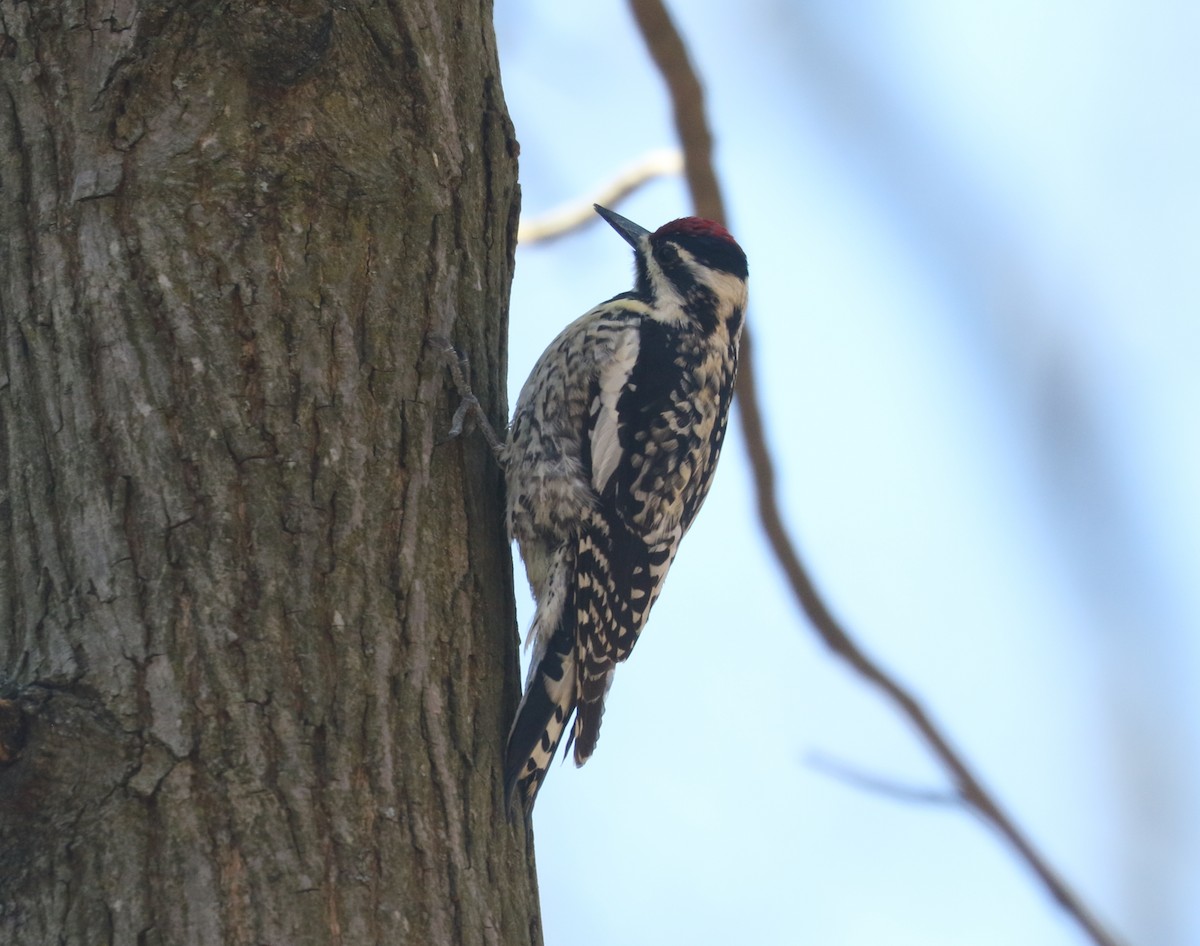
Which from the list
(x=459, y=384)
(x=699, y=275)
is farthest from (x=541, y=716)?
(x=699, y=275)

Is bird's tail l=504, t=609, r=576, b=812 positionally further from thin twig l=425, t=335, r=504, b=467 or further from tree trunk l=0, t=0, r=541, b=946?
thin twig l=425, t=335, r=504, b=467

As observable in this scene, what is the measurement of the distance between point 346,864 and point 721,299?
8.27 ft

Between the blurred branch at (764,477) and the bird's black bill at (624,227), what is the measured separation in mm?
798

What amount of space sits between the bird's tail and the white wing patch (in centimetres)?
42

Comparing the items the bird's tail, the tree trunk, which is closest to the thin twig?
the tree trunk

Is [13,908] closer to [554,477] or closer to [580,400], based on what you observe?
[554,477]

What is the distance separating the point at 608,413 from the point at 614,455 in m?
0.12

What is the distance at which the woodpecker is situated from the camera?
10.9 ft

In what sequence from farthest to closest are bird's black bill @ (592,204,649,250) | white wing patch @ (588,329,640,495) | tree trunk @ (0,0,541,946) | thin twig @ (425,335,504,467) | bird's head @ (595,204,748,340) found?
bird's black bill @ (592,204,649,250), bird's head @ (595,204,748,340), white wing patch @ (588,329,640,495), thin twig @ (425,335,504,467), tree trunk @ (0,0,541,946)

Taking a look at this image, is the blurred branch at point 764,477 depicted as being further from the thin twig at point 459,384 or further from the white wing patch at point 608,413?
the thin twig at point 459,384

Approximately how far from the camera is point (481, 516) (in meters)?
2.68

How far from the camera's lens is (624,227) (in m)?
4.48

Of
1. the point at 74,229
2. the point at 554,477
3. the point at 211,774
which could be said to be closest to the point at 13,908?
the point at 211,774

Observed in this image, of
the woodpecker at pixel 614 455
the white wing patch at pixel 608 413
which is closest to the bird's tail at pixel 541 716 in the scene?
the woodpecker at pixel 614 455
